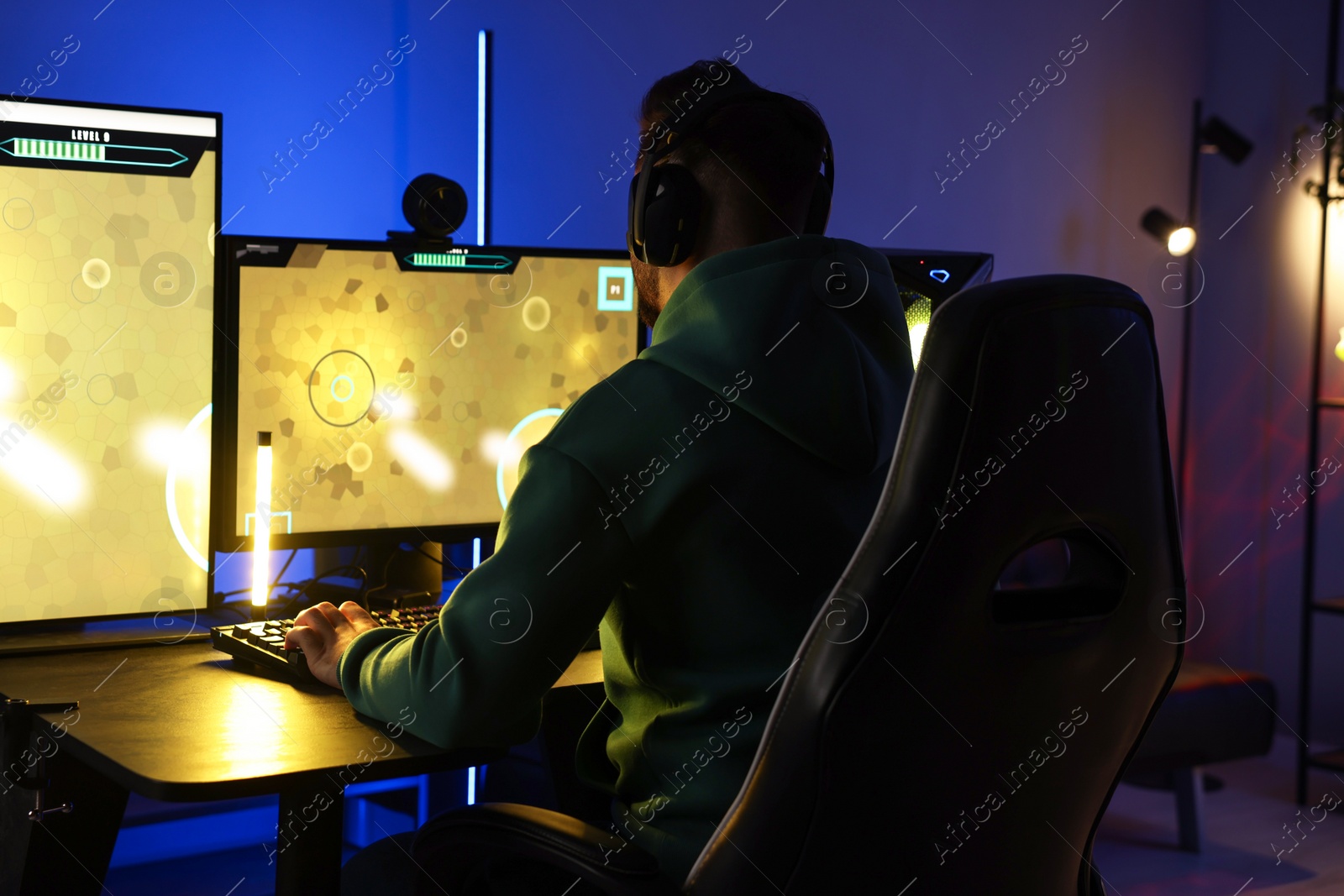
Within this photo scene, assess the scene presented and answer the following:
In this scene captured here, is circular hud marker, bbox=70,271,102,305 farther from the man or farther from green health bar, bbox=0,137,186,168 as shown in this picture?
the man

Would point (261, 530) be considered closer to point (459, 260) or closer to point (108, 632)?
point (108, 632)

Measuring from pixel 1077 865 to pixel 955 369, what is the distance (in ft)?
1.46

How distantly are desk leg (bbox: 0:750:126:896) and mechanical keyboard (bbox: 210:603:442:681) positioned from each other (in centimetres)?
19

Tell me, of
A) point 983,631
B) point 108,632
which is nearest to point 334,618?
point 108,632

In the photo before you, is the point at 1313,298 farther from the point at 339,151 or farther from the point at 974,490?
the point at 974,490

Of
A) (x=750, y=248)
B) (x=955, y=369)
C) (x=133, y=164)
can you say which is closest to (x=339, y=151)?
(x=133, y=164)

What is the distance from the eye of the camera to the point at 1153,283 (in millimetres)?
3604

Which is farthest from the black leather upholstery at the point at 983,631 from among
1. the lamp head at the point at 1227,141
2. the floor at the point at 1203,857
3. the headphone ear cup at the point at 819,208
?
the lamp head at the point at 1227,141

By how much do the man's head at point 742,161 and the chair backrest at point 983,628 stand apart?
43 cm

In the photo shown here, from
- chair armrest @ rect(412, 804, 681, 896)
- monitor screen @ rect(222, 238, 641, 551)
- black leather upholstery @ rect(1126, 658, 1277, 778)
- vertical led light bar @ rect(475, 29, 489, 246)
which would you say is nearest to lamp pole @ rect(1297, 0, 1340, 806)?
black leather upholstery @ rect(1126, 658, 1277, 778)

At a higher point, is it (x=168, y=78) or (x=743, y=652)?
(x=168, y=78)

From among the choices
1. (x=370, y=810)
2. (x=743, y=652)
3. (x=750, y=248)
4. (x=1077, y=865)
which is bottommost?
(x=370, y=810)

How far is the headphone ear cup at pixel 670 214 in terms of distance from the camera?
1.19 m

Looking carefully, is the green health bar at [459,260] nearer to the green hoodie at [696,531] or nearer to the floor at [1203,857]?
the green hoodie at [696,531]
